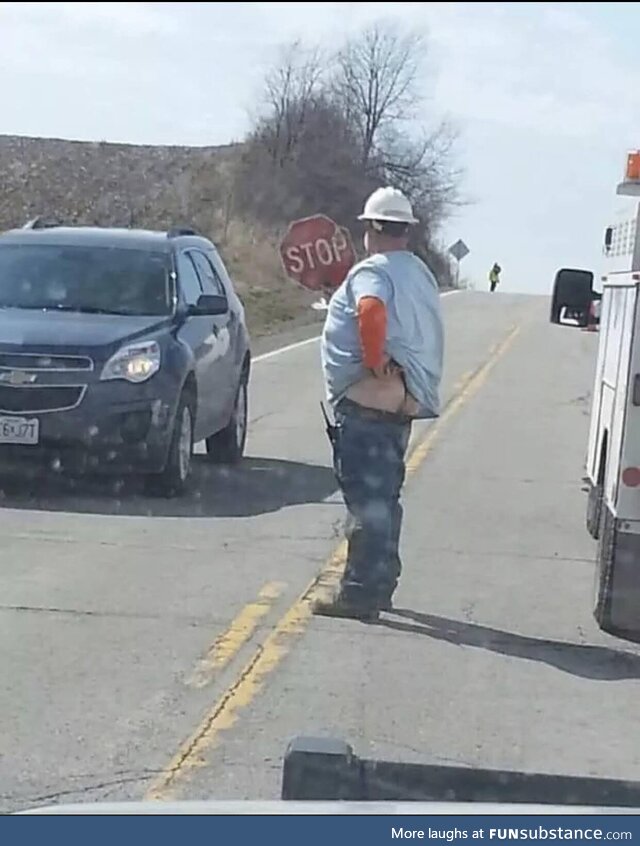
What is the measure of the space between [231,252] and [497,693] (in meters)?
30.8

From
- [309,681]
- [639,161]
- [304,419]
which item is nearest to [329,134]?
[304,419]

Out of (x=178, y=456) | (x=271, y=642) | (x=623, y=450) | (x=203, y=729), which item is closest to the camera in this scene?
(x=203, y=729)

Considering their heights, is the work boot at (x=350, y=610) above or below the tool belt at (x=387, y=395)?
below

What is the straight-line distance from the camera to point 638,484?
8.03 meters

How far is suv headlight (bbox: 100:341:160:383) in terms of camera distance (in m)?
11.6

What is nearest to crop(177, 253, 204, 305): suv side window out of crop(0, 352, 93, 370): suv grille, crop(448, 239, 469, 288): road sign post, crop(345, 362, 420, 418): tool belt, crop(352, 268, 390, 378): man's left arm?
crop(0, 352, 93, 370): suv grille

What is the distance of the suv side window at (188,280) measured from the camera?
13.0 m

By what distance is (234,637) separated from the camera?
8.02 meters

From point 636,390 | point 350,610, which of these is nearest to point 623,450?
point 636,390

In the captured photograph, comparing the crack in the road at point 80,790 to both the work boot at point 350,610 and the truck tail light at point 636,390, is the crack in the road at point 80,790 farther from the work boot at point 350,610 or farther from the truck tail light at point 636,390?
the truck tail light at point 636,390

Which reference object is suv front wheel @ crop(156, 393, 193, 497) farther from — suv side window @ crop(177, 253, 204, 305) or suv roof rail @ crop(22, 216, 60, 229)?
suv roof rail @ crop(22, 216, 60, 229)

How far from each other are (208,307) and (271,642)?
5.10 meters

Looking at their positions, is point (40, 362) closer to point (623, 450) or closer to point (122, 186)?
point (623, 450)

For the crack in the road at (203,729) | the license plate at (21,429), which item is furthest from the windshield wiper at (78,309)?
the crack in the road at (203,729)
